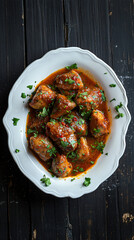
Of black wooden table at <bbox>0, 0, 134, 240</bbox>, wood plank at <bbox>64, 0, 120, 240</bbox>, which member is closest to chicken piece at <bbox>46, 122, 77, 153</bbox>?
black wooden table at <bbox>0, 0, 134, 240</bbox>

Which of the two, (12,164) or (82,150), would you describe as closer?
(82,150)

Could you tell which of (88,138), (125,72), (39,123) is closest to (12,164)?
(39,123)

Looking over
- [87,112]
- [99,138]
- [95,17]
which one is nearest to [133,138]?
[99,138]

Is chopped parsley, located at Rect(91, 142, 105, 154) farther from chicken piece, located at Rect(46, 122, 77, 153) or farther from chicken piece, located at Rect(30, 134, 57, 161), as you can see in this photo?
chicken piece, located at Rect(30, 134, 57, 161)

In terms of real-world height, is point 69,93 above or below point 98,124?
above

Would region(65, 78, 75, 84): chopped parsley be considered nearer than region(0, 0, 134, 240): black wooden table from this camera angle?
Yes

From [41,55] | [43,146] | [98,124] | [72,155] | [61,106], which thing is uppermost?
[41,55]

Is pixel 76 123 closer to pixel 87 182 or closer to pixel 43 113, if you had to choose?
pixel 43 113

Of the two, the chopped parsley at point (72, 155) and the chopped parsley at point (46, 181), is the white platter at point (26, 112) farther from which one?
the chopped parsley at point (72, 155)
